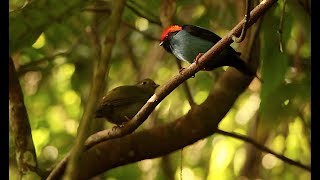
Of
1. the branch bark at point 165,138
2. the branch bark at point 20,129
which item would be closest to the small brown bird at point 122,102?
the branch bark at point 165,138

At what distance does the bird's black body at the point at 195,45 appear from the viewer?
0.96 meters

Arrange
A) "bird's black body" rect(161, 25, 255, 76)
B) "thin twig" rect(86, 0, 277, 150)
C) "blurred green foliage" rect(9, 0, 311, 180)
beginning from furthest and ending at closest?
"blurred green foliage" rect(9, 0, 311, 180)
"bird's black body" rect(161, 25, 255, 76)
"thin twig" rect(86, 0, 277, 150)

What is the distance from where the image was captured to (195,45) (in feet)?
3.25

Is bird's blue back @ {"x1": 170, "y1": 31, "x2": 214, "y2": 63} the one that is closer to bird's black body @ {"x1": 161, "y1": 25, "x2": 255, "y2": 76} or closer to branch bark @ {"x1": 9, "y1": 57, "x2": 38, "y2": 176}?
bird's black body @ {"x1": 161, "y1": 25, "x2": 255, "y2": 76}

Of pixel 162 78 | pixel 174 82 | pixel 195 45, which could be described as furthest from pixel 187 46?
pixel 162 78

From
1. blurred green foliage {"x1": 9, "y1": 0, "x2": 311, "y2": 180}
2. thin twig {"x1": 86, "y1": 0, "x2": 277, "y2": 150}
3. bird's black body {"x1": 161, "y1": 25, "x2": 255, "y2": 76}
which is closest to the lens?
thin twig {"x1": 86, "y1": 0, "x2": 277, "y2": 150}

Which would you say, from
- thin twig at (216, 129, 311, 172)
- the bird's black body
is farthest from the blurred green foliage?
the bird's black body

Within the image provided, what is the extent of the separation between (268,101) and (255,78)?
0.11 meters

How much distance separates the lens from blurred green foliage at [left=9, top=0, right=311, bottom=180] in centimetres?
108

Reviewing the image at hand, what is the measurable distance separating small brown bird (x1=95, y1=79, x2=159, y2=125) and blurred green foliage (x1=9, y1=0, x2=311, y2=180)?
7 cm

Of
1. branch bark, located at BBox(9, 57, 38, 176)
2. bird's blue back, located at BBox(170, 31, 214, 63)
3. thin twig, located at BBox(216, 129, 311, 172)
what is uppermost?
bird's blue back, located at BBox(170, 31, 214, 63)

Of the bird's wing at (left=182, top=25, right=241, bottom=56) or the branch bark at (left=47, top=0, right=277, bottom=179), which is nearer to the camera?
the bird's wing at (left=182, top=25, right=241, bottom=56)

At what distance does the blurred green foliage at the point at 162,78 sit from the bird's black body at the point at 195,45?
4.9 inches

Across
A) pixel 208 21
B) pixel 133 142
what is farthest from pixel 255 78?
pixel 133 142
